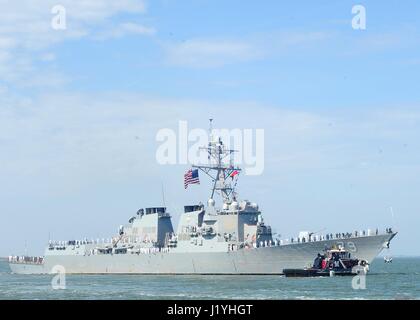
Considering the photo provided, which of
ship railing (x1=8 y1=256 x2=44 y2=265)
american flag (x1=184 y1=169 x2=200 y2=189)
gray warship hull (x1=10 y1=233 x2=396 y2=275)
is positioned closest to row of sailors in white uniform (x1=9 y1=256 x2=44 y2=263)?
ship railing (x1=8 y1=256 x2=44 y2=265)

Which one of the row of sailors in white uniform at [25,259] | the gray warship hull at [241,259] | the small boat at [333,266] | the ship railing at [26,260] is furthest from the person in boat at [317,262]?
the row of sailors in white uniform at [25,259]

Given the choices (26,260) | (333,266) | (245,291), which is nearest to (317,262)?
(333,266)

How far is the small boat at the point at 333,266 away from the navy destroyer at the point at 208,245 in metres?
0.93

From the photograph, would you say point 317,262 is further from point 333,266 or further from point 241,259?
point 241,259

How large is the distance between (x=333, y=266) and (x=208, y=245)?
12.8 metres

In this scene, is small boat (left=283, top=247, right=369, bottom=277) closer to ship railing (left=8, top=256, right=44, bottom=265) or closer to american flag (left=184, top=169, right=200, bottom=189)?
american flag (left=184, top=169, right=200, bottom=189)

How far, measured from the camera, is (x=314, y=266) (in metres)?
62.5

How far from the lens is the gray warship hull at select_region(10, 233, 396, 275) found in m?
63.1

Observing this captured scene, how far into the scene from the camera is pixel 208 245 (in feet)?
227

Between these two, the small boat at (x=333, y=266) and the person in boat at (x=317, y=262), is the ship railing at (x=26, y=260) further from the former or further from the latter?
the small boat at (x=333, y=266)

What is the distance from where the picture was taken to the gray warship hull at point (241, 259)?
6312cm
